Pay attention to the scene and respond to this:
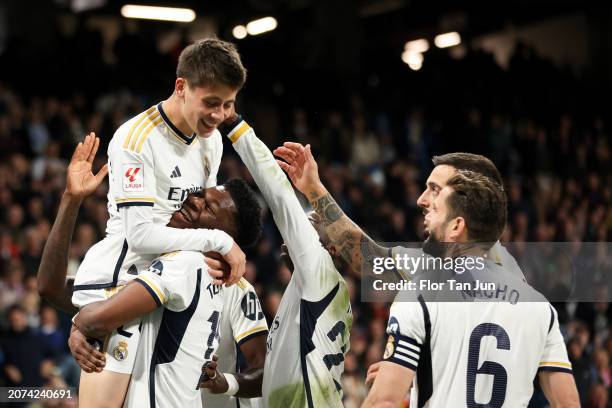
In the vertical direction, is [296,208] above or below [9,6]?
below

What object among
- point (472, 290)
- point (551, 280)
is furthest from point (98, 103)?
point (472, 290)

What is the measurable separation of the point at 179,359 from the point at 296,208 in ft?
2.65

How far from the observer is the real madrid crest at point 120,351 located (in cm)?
384

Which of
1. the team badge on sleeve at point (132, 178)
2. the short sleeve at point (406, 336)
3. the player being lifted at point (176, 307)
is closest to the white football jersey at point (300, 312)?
the player being lifted at point (176, 307)

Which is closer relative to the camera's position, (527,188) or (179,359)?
(179,359)

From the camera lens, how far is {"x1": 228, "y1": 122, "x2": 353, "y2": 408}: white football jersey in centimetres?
409

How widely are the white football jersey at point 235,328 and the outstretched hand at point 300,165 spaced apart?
1.80ft

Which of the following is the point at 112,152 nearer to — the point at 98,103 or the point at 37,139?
the point at 37,139

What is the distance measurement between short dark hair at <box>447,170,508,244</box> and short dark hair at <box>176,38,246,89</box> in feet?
3.47

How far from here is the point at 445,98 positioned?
1405 centimetres

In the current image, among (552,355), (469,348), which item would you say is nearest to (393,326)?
(469,348)

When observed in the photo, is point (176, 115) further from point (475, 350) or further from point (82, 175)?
point (475, 350)

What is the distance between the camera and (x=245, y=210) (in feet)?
13.6

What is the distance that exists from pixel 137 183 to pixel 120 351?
26.9 inches
